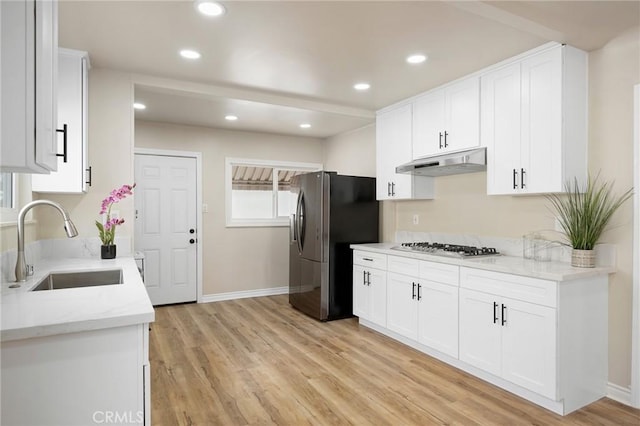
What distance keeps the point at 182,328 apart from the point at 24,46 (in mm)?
3504

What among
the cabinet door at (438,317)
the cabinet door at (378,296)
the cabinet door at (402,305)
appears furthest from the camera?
the cabinet door at (378,296)

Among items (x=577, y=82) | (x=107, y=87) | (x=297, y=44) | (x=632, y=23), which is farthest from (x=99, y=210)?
(x=632, y=23)

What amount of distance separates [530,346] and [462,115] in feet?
6.42

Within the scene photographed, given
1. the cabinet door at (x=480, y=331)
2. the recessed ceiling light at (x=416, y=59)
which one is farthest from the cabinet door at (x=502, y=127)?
the cabinet door at (x=480, y=331)

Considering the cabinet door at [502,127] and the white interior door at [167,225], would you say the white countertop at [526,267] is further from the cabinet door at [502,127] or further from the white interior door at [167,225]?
the white interior door at [167,225]

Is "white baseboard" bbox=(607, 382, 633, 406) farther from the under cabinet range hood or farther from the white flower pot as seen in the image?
the under cabinet range hood

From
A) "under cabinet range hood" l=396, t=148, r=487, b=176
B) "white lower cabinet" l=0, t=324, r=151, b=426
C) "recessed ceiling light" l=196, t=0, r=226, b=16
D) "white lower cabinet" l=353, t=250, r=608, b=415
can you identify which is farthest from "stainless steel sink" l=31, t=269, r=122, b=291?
"under cabinet range hood" l=396, t=148, r=487, b=176

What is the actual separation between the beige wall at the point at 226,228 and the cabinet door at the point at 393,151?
1.87 metres

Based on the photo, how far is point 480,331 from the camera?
9.29ft

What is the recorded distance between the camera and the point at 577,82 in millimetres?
2719

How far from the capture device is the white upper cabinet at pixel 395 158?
407 centimetres

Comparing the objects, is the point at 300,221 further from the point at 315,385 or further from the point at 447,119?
the point at 315,385

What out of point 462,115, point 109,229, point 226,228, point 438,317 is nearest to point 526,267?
point 438,317

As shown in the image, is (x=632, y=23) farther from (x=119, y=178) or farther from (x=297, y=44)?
(x=119, y=178)
